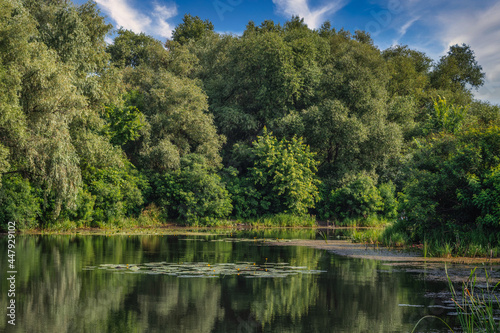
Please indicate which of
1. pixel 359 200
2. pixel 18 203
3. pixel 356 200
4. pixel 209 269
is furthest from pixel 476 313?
pixel 356 200

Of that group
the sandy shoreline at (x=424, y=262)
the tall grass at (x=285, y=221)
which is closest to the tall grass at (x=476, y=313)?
the sandy shoreline at (x=424, y=262)

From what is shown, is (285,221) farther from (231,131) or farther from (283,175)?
(231,131)

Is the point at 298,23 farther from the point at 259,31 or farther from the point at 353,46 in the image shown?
the point at 353,46

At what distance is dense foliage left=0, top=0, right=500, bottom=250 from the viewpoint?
23.3m

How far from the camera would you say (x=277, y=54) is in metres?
48.1

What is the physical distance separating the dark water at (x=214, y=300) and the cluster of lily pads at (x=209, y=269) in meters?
0.44

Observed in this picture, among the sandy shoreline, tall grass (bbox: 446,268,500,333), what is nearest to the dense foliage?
the sandy shoreline

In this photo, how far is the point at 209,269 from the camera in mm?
15492

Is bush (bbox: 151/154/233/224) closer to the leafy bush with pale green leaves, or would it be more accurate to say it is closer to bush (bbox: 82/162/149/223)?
bush (bbox: 82/162/149/223)

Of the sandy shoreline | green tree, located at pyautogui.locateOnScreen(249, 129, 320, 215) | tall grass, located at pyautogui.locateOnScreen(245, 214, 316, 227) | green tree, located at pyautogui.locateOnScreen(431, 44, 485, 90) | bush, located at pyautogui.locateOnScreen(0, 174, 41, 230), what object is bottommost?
the sandy shoreline

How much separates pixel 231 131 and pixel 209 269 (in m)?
37.9

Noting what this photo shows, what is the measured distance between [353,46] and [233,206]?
20.6 meters

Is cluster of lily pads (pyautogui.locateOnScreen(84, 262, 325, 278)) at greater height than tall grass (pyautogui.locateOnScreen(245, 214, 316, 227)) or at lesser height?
lesser

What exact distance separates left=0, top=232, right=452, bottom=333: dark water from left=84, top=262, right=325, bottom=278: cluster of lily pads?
44cm
